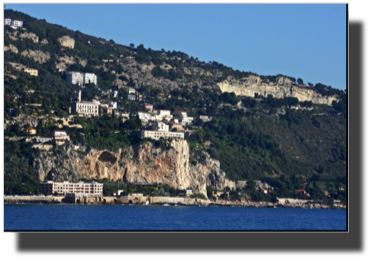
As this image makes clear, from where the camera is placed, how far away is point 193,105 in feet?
328

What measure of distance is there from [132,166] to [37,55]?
33.4 m

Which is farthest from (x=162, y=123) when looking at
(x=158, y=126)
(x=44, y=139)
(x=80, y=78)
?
(x=80, y=78)

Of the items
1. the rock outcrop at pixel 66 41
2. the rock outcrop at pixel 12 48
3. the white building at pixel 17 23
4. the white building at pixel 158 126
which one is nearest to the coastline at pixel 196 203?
the white building at pixel 158 126

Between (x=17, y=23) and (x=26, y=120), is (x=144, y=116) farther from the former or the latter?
(x=17, y=23)

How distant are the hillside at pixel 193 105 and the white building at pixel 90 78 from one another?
104 centimetres

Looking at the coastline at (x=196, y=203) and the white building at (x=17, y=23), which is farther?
the white building at (x=17, y=23)

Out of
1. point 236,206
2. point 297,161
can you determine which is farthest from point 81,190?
point 297,161

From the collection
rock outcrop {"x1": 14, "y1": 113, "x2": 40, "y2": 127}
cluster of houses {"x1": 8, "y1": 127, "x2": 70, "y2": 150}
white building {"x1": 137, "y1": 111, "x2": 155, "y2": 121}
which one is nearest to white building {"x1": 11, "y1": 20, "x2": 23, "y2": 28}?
white building {"x1": 137, "y1": 111, "x2": 155, "y2": 121}

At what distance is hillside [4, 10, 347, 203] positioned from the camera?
6781 cm

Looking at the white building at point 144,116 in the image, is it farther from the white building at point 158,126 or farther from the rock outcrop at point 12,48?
the rock outcrop at point 12,48

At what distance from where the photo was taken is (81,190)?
190 ft

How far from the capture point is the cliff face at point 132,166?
5844 centimetres
